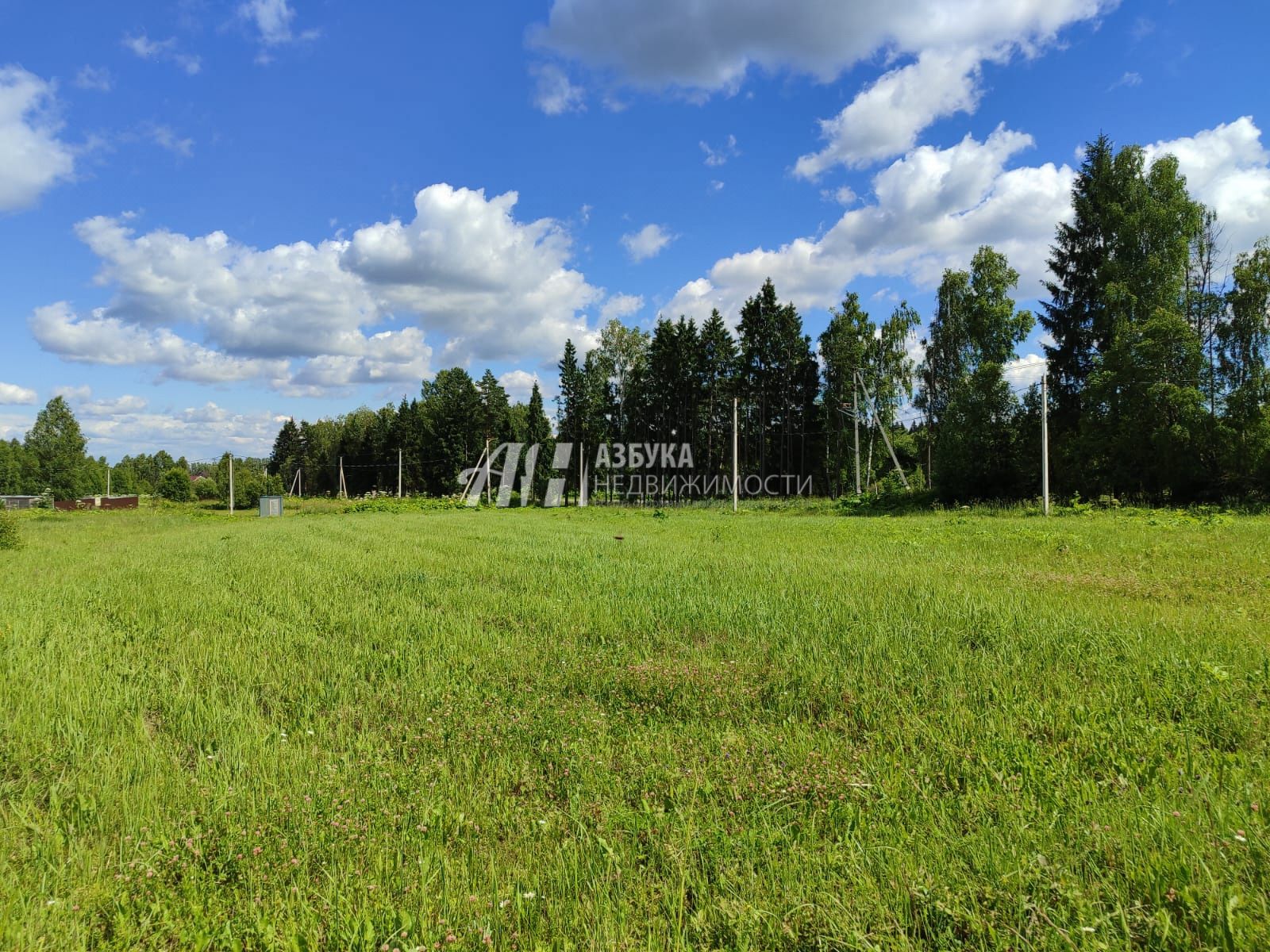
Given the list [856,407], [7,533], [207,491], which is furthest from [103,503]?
[856,407]

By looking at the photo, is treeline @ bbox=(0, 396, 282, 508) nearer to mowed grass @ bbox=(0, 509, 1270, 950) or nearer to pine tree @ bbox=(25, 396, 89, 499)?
pine tree @ bbox=(25, 396, 89, 499)

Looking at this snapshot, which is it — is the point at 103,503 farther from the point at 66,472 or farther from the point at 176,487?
the point at 66,472

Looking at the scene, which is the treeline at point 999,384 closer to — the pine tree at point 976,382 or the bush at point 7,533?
the pine tree at point 976,382

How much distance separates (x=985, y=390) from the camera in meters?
28.8

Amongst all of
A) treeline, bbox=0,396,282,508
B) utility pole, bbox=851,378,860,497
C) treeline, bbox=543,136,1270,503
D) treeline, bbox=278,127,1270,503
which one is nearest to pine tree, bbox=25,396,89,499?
treeline, bbox=0,396,282,508

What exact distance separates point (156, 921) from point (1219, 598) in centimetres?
1079

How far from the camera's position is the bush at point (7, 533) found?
54.2 feet

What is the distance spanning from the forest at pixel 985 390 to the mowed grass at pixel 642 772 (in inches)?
797

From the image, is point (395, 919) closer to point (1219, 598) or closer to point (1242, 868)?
point (1242, 868)

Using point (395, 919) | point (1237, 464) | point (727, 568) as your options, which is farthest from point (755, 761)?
point (1237, 464)

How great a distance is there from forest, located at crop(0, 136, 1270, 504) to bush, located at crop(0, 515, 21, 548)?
36260 millimetres

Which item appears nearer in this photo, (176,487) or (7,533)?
(7,533)

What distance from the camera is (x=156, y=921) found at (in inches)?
94.0

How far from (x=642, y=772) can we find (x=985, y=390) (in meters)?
31.2
